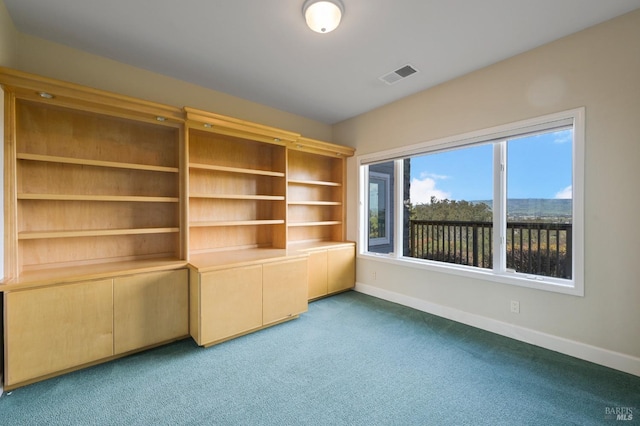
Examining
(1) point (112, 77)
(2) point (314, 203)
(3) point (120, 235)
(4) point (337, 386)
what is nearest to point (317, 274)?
(2) point (314, 203)

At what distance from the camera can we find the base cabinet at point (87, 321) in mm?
1829

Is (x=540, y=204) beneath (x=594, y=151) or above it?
beneath

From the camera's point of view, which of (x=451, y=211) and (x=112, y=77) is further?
(x=451, y=211)

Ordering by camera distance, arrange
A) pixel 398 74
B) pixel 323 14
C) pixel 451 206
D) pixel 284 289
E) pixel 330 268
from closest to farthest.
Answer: pixel 323 14 < pixel 398 74 < pixel 284 289 < pixel 451 206 < pixel 330 268

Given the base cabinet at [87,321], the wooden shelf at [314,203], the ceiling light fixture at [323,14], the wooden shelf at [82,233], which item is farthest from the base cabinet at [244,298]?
the ceiling light fixture at [323,14]

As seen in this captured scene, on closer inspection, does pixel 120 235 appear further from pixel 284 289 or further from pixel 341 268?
pixel 341 268

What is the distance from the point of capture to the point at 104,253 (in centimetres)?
252

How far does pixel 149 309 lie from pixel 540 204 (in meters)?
3.70

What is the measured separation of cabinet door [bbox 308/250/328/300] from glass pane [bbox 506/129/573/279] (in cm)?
211

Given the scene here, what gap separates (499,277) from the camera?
262cm

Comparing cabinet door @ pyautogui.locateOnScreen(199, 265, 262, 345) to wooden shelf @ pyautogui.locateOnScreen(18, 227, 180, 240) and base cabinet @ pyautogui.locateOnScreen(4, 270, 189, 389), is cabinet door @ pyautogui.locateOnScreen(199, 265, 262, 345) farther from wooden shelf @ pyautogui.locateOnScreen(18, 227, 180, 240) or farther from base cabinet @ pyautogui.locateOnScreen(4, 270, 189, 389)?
wooden shelf @ pyautogui.locateOnScreen(18, 227, 180, 240)

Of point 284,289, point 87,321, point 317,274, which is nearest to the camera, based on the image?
point 87,321

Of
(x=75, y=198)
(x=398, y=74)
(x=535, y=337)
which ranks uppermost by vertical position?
(x=398, y=74)

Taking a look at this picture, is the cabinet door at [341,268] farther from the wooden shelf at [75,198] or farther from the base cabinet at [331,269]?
the wooden shelf at [75,198]
